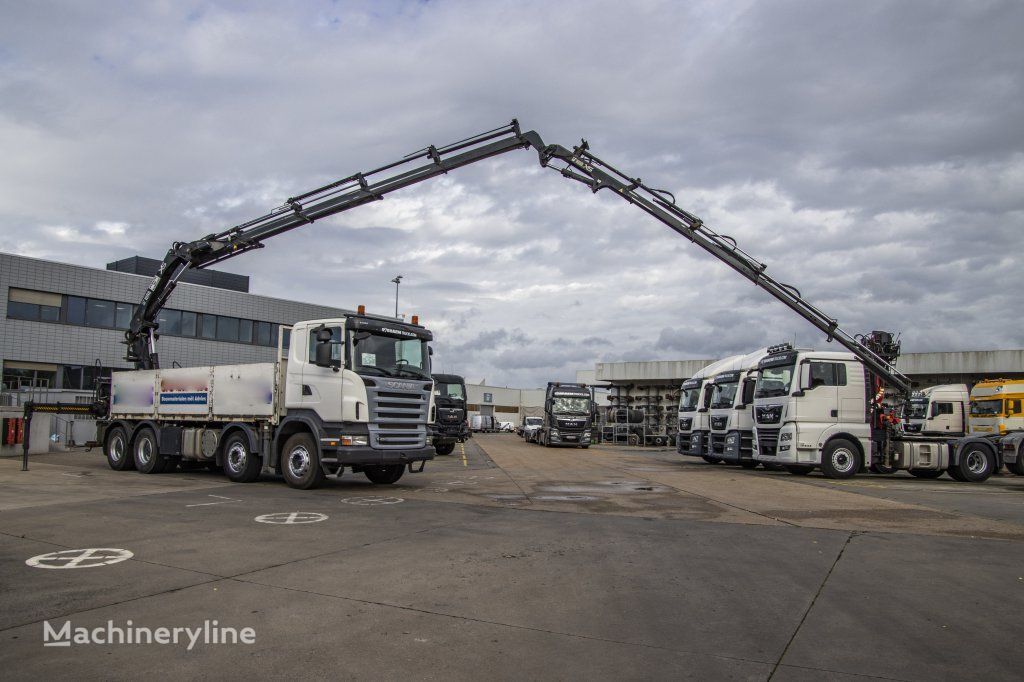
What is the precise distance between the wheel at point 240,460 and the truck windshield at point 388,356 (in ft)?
11.2

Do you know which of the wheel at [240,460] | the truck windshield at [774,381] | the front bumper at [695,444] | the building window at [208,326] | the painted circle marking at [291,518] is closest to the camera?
the painted circle marking at [291,518]

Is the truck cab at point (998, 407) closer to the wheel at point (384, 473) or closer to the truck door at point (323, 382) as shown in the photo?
the wheel at point (384, 473)

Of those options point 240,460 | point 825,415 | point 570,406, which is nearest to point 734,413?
point 825,415

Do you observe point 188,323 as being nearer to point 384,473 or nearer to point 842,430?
point 384,473

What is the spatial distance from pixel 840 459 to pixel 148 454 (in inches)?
688

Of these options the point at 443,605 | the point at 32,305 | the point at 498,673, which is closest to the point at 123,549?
the point at 443,605

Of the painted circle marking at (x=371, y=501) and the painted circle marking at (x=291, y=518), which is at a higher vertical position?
the painted circle marking at (x=291, y=518)

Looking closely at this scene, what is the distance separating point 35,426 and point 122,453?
8.65 meters

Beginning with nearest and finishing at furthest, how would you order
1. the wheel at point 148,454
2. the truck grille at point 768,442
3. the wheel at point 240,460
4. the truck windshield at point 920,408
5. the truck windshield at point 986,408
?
the wheel at point 240,460, the wheel at point 148,454, the truck grille at point 768,442, the truck windshield at point 986,408, the truck windshield at point 920,408

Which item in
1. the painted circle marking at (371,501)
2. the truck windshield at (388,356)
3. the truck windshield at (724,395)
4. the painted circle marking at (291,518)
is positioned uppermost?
the truck windshield at (388,356)

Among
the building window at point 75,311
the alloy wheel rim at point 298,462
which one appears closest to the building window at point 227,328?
the building window at point 75,311

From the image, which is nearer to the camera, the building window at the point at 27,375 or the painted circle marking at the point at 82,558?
the painted circle marking at the point at 82,558

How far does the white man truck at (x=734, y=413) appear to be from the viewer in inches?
845

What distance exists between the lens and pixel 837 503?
12398 mm
